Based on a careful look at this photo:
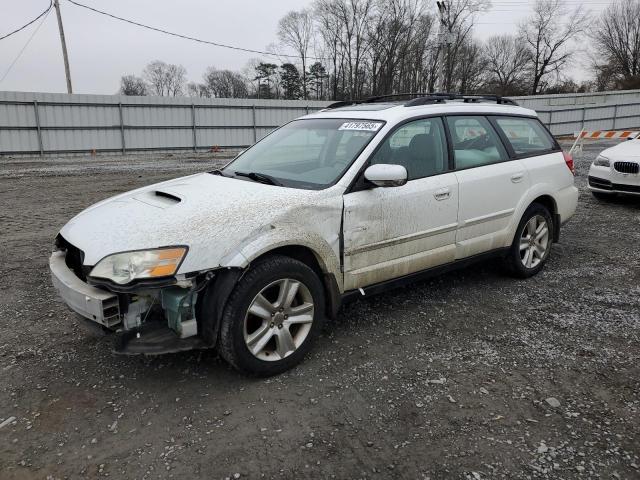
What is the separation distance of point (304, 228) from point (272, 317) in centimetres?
60

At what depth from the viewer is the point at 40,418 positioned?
2787 millimetres

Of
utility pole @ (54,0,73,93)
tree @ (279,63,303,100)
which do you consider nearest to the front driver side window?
utility pole @ (54,0,73,93)

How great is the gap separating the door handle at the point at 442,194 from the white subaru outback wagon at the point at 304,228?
3 cm

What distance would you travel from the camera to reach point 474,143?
4.43 metres

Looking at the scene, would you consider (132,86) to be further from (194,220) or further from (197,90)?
(194,220)

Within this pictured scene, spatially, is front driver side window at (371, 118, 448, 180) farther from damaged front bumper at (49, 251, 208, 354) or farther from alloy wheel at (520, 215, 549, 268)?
damaged front bumper at (49, 251, 208, 354)

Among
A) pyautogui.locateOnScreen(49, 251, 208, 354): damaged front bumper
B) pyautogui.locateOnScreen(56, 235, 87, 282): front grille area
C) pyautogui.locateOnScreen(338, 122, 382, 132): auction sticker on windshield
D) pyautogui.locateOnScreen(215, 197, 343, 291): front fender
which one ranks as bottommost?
pyautogui.locateOnScreen(49, 251, 208, 354): damaged front bumper

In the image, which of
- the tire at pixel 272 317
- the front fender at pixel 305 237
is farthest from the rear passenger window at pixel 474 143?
the tire at pixel 272 317

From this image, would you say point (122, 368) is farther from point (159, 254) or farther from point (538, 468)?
point (538, 468)

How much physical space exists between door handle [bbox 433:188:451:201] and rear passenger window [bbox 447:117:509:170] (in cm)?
30

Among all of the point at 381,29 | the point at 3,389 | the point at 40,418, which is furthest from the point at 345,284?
the point at 381,29

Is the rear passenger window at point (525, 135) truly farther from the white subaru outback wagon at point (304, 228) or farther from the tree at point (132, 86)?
the tree at point (132, 86)

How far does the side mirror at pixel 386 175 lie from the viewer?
3332 millimetres

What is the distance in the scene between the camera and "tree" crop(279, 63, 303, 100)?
174 feet
